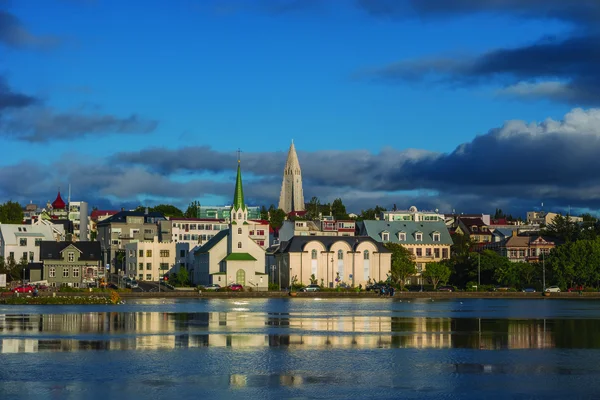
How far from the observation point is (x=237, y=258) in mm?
135875

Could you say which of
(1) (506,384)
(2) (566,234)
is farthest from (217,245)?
(1) (506,384)

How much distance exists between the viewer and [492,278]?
14262 cm

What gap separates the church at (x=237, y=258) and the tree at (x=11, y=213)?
6068 cm

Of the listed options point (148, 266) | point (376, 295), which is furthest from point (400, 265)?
point (148, 266)

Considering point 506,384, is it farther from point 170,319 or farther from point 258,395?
point 170,319

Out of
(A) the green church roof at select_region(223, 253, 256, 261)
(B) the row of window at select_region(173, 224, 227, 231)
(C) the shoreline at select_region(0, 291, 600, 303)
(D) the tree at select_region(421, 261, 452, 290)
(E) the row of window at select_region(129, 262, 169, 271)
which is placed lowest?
(C) the shoreline at select_region(0, 291, 600, 303)

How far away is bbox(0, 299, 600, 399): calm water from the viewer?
120ft

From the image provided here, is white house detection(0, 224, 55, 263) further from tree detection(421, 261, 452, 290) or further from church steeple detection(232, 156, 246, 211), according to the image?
tree detection(421, 261, 452, 290)

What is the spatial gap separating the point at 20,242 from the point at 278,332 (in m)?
95.7

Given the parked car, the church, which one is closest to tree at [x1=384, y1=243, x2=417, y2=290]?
the parked car

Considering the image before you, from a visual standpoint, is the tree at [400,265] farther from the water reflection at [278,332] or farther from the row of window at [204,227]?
the water reflection at [278,332]

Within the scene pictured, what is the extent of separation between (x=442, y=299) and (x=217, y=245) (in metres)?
32.2

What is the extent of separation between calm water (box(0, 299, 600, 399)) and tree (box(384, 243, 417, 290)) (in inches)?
2726

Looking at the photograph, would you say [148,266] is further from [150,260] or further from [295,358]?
[295,358]
